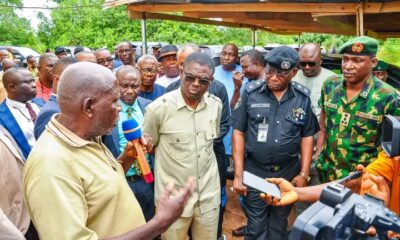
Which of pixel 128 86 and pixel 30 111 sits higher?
pixel 128 86

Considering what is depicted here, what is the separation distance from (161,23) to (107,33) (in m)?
3.51

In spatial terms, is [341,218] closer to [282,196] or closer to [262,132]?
[282,196]

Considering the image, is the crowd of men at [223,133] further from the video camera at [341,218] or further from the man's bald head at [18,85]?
the video camera at [341,218]

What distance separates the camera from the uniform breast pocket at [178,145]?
282 cm

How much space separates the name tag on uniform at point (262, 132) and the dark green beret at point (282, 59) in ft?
1.61

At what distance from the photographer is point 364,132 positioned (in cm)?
292

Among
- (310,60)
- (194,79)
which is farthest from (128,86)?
(310,60)

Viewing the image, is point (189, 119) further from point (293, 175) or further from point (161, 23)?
point (161, 23)

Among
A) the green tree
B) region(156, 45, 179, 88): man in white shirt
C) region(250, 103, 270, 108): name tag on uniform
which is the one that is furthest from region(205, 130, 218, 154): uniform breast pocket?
the green tree

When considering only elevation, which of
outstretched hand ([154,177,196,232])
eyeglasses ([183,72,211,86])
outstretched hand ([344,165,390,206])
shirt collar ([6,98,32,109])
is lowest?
outstretched hand ([344,165,390,206])

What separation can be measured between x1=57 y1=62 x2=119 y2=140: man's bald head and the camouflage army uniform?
2089mm

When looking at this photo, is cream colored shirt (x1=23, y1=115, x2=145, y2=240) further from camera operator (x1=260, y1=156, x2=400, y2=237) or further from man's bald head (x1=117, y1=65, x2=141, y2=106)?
man's bald head (x1=117, y1=65, x2=141, y2=106)

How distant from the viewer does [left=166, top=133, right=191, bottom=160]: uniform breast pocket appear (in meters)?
2.82

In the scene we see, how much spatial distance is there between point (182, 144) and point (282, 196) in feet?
3.05
